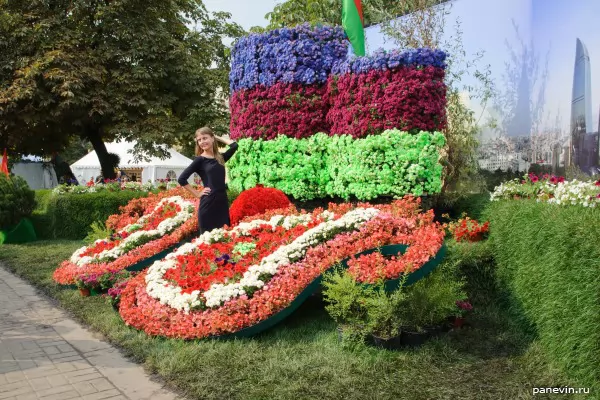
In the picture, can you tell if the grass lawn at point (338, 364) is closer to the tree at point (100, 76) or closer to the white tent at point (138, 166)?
the tree at point (100, 76)

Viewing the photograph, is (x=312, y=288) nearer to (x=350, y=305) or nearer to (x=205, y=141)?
(x=350, y=305)

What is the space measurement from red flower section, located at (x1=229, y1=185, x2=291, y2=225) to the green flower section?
0.79 m

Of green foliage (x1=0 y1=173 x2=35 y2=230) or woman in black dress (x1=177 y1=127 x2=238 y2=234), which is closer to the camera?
woman in black dress (x1=177 y1=127 x2=238 y2=234)

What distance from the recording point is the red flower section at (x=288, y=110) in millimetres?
9164

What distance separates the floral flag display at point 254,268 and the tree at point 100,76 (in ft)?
37.2

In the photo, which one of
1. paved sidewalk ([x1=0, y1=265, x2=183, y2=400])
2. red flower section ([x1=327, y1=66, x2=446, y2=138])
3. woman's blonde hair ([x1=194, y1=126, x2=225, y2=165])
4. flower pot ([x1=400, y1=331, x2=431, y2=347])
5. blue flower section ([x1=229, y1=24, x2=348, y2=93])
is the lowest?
paved sidewalk ([x1=0, y1=265, x2=183, y2=400])

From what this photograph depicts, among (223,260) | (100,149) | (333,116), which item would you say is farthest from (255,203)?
(100,149)

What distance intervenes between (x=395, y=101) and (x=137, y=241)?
15.0 ft

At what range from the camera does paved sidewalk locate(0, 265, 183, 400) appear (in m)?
4.11

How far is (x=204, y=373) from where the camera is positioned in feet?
14.1

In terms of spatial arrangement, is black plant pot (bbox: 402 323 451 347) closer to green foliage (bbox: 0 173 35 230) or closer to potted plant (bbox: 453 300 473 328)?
potted plant (bbox: 453 300 473 328)

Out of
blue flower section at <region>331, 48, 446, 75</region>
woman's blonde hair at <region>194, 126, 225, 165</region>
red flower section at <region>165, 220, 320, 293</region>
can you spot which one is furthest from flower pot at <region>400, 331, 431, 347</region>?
blue flower section at <region>331, 48, 446, 75</region>

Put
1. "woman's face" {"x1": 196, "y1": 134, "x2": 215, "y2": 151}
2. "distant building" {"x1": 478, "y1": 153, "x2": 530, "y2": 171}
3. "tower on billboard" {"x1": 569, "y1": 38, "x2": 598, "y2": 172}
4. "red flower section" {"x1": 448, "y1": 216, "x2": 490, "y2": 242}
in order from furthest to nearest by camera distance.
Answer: "distant building" {"x1": 478, "y1": 153, "x2": 530, "y2": 171} → "tower on billboard" {"x1": 569, "y1": 38, "x2": 598, "y2": 172} → "red flower section" {"x1": 448, "y1": 216, "x2": 490, "y2": 242} → "woman's face" {"x1": 196, "y1": 134, "x2": 215, "y2": 151}

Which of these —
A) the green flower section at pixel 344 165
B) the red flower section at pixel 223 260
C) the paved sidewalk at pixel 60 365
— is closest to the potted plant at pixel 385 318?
the red flower section at pixel 223 260
